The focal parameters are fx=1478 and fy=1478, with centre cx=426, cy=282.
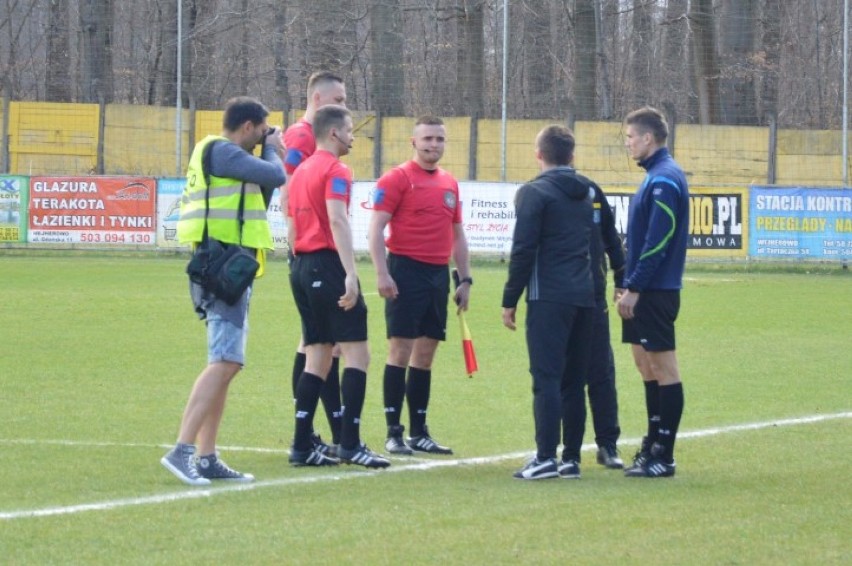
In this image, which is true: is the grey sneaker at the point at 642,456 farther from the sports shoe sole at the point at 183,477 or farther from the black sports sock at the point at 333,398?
the sports shoe sole at the point at 183,477

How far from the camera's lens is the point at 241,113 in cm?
764

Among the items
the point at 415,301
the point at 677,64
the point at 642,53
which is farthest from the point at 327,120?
the point at 642,53

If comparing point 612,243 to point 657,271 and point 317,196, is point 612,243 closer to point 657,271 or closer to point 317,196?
point 657,271

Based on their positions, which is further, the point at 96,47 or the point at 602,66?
the point at 602,66

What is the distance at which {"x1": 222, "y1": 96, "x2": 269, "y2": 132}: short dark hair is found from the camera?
7.63 m

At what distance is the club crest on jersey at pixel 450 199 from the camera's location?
8.82 meters

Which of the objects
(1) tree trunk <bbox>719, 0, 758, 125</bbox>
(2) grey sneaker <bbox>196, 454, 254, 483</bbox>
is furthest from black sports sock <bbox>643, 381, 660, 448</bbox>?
(1) tree trunk <bbox>719, 0, 758, 125</bbox>

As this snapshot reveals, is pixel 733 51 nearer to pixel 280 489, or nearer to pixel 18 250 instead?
pixel 18 250

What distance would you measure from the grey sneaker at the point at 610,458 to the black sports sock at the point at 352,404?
139 centimetres

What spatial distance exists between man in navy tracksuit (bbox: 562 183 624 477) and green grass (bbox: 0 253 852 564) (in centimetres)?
25

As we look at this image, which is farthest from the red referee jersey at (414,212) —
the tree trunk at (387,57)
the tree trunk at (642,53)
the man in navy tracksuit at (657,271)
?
the tree trunk at (642,53)

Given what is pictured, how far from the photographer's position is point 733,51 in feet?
119

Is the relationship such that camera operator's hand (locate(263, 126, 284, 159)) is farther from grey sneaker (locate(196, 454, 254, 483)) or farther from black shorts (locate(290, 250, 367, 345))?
grey sneaker (locate(196, 454, 254, 483))

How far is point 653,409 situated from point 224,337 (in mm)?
2423
